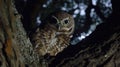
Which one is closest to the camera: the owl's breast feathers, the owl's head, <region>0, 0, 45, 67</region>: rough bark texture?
<region>0, 0, 45, 67</region>: rough bark texture

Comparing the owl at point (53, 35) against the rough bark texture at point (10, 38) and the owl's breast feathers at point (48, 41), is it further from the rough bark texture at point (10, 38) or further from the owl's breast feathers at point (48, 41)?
the rough bark texture at point (10, 38)

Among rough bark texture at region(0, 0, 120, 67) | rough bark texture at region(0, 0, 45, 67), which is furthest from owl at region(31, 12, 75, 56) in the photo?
rough bark texture at region(0, 0, 45, 67)

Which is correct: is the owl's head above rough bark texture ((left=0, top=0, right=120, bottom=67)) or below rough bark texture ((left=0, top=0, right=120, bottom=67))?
below

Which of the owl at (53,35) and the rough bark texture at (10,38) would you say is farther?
the owl at (53,35)

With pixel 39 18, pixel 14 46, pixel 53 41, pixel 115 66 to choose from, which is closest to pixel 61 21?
pixel 53 41

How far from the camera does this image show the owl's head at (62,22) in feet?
14.0

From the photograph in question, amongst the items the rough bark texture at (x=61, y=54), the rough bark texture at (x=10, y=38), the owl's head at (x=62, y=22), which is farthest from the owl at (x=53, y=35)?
the rough bark texture at (x=10, y=38)

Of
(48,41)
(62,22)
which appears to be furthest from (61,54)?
(62,22)

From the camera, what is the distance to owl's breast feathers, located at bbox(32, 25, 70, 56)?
365 cm

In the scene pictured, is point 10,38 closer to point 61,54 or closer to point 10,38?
point 10,38

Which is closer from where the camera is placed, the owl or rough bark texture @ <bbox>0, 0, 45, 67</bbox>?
rough bark texture @ <bbox>0, 0, 45, 67</bbox>

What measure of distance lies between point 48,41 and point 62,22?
2.21 feet

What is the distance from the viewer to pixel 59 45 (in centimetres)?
385

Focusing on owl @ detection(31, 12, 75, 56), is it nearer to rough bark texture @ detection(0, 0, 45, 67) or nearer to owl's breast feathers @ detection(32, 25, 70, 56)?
owl's breast feathers @ detection(32, 25, 70, 56)
